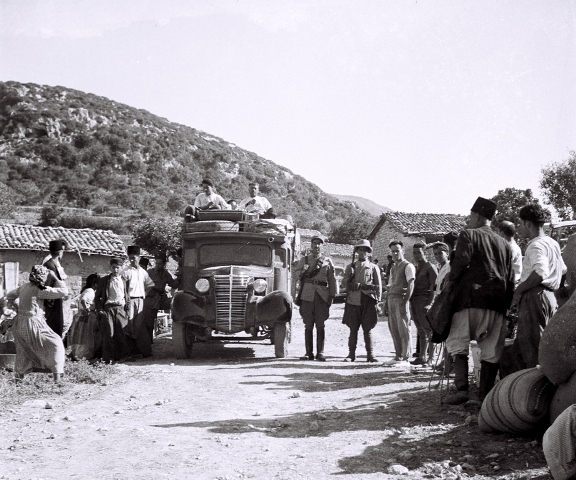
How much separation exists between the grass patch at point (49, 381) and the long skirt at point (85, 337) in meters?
1.12

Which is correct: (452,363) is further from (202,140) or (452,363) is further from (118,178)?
(202,140)

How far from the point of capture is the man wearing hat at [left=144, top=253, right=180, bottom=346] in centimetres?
1129

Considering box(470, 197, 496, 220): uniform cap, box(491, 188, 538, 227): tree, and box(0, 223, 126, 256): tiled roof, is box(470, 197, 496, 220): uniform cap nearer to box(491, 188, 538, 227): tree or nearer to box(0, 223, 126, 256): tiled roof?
box(0, 223, 126, 256): tiled roof

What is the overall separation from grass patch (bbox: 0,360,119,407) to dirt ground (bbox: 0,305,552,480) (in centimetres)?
25

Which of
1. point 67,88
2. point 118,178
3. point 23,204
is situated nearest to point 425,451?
point 23,204

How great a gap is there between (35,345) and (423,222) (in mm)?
41160

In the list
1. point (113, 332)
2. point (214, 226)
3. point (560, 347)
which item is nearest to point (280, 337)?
point (214, 226)

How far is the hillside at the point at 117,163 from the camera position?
59.5 meters

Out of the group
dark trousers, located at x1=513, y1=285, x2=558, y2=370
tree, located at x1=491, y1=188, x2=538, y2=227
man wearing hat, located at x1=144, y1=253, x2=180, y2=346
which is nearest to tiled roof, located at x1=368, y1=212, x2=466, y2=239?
tree, located at x1=491, y1=188, x2=538, y2=227

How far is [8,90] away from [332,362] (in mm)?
74615

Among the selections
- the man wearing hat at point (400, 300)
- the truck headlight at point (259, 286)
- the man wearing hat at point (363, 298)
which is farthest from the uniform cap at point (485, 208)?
the truck headlight at point (259, 286)

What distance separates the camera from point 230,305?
411 inches

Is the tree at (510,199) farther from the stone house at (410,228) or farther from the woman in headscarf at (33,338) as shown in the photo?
the woman in headscarf at (33,338)

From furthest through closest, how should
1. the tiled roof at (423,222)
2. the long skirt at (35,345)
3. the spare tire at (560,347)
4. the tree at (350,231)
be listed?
the tree at (350,231) → the tiled roof at (423,222) → the long skirt at (35,345) → the spare tire at (560,347)
